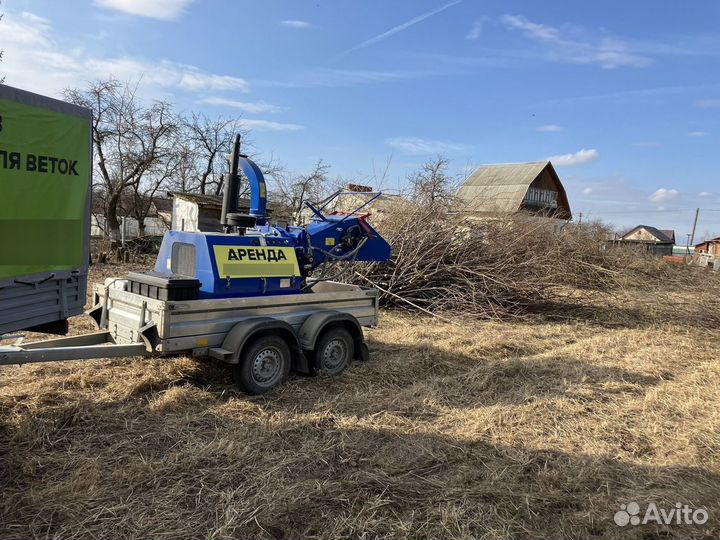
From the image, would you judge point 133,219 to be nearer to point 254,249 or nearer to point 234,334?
point 254,249

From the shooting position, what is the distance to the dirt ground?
3111mm

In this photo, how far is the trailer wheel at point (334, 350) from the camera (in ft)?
19.4

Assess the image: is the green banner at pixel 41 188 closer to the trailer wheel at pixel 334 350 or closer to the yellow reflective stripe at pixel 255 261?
the yellow reflective stripe at pixel 255 261

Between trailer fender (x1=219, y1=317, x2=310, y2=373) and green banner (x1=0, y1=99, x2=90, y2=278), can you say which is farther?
trailer fender (x1=219, y1=317, x2=310, y2=373)

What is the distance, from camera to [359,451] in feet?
13.2

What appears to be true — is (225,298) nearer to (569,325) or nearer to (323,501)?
(323,501)

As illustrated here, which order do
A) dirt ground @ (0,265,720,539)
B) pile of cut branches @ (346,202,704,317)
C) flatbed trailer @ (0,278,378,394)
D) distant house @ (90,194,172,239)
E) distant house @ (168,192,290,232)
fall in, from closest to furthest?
1. dirt ground @ (0,265,720,539)
2. flatbed trailer @ (0,278,378,394)
3. pile of cut branches @ (346,202,704,317)
4. distant house @ (168,192,290,232)
5. distant house @ (90,194,172,239)

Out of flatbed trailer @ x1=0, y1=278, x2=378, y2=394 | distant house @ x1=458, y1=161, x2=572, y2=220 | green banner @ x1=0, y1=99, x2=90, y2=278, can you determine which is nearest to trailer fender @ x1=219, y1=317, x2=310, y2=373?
flatbed trailer @ x1=0, y1=278, x2=378, y2=394

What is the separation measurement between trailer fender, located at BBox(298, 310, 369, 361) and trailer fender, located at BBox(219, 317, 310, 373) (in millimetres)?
137

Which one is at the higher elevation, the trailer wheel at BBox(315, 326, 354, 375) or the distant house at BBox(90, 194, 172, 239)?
the distant house at BBox(90, 194, 172, 239)

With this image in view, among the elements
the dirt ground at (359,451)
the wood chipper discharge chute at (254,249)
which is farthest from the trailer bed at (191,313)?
the dirt ground at (359,451)

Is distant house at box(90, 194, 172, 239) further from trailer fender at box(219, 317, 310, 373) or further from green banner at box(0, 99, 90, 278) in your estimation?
green banner at box(0, 99, 90, 278)

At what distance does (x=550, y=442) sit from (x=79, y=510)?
3535 mm

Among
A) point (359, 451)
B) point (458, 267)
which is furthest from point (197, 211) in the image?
point (359, 451)
